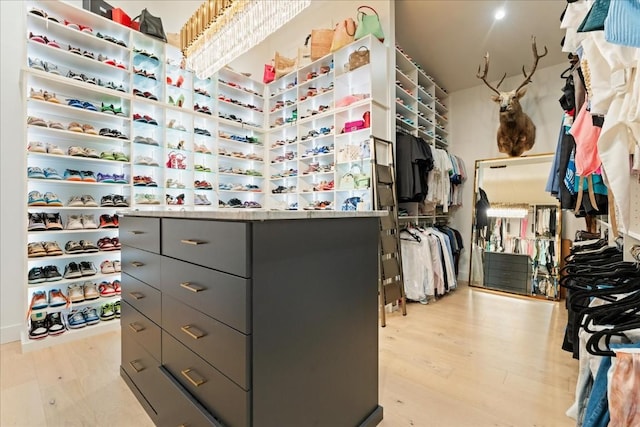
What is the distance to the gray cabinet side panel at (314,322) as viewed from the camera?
0.93 meters

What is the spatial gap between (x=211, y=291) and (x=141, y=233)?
0.77 m

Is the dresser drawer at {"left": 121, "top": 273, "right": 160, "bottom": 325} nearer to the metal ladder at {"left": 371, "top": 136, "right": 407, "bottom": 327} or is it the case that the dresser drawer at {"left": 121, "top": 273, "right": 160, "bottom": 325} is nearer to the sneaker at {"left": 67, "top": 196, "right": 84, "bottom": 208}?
the sneaker at {"left": 67, "top": 196, "right": 84, "bottom": 208}

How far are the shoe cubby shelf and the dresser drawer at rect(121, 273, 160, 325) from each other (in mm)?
3048

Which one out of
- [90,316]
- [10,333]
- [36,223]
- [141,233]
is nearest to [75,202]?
[36,223]

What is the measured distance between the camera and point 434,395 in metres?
1.63

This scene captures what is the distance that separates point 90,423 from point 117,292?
157cm

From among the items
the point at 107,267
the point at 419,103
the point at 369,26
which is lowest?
the point at 107,267

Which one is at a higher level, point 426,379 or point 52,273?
point 52,273

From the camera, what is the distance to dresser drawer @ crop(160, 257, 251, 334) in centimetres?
90

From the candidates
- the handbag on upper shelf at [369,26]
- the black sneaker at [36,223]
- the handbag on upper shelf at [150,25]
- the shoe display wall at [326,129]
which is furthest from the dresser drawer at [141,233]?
the handbag on upper shelf at [369,26]

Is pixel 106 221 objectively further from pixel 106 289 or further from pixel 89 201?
pixel 106 289

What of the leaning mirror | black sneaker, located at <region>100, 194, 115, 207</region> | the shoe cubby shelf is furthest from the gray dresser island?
the leaning mirror

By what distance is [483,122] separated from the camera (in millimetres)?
4305

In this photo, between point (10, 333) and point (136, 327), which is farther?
point (10, 333)
